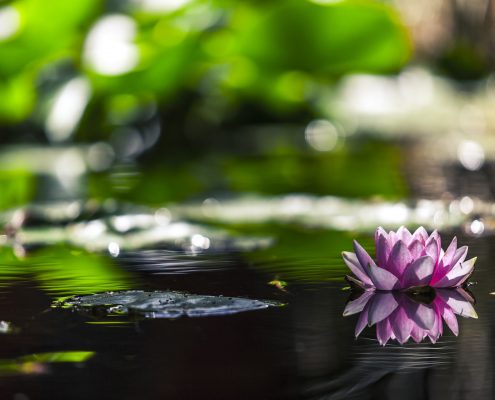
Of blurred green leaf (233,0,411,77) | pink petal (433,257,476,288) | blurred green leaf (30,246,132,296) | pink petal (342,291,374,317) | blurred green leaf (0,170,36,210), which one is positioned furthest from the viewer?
blurred green leaf (233,0,411,77)

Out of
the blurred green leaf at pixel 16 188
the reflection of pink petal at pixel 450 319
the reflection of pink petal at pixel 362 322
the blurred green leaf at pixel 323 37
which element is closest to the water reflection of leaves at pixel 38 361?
the reflection of pink petal at pixel 362 322

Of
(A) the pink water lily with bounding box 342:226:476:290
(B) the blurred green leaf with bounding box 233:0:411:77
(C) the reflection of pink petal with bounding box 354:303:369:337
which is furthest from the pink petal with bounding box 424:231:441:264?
(B) the blurred green leaf with bounding box 233:0:411:77

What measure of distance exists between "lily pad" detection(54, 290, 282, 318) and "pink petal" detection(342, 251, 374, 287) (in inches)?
4.2

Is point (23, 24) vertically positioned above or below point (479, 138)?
above

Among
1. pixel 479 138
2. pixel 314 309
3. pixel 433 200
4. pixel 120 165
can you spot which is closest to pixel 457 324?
pixel 314 309

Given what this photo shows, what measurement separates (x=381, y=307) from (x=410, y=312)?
4cm

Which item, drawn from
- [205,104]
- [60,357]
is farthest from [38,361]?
[205,104]

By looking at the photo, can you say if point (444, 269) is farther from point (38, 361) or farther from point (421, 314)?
point (38, 361)

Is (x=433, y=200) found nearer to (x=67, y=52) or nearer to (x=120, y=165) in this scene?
(x=120, y=165)

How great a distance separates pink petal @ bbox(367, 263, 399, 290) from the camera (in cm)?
139

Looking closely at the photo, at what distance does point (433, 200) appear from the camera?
257 centimetres

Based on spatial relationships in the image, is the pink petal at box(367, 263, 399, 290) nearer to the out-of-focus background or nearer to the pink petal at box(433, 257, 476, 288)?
the pink petal at box(433, 257, 476, 288)

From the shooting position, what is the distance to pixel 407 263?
4.51 ft

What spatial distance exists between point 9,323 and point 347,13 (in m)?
2.95
